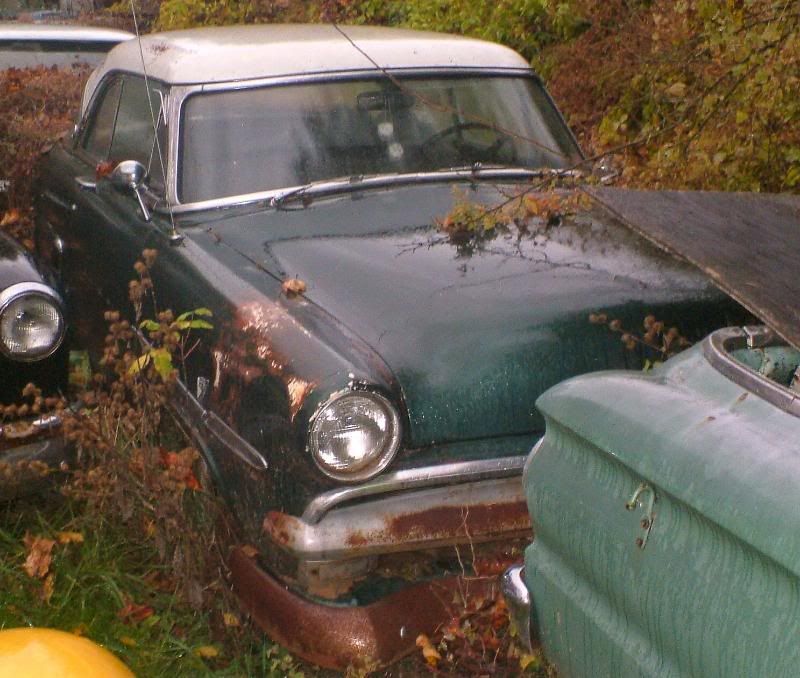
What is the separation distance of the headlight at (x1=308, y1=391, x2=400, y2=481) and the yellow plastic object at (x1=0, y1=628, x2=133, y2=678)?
2.14ft

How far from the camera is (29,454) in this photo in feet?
11.3

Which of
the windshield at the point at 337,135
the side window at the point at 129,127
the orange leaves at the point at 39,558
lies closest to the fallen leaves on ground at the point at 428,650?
the orange leaves at the point at 39,558

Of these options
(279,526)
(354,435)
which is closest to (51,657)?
(279,526)

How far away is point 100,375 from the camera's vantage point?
3740 millimetres

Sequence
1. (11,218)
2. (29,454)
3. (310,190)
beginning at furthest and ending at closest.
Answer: (11,218) < (310,190) < (29,454)

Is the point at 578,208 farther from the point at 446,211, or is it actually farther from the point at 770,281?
the point at 770,281

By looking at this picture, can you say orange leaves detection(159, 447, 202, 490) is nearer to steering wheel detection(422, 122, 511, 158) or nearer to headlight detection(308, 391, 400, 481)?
headlight detection(308, 391, 400, 481)

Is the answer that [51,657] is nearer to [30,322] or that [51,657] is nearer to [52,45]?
[30,322]

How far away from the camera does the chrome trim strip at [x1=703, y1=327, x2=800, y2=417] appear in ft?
6.00

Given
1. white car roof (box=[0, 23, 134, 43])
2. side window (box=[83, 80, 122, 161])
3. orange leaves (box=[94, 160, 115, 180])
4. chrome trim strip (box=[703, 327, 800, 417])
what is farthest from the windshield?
white car roof (box=[0, 23, 134, 43])

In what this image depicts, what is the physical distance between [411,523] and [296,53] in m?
2.05

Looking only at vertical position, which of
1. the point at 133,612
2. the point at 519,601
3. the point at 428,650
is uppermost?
the point at 519,601

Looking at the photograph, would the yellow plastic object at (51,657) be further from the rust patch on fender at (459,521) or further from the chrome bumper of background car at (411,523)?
the rust patch on fender at (459,521)

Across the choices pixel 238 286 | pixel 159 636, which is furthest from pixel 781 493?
pixel 159 636
